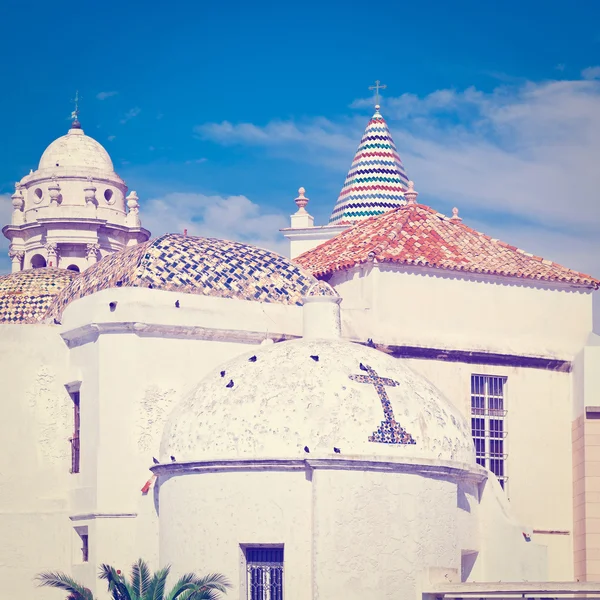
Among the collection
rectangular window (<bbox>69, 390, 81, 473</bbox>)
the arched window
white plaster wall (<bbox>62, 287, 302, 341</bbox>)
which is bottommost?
rectangular window (<bbox>69, 390, 81, 473</bbox>)

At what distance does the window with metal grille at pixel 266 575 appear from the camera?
22.0 m

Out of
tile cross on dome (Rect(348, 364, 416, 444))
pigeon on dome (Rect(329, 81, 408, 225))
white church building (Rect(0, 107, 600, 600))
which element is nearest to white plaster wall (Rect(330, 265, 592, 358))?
white church building (Rect(0, 107, 600, 600))

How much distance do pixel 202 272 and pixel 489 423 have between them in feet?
20.1

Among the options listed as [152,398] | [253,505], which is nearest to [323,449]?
[253,505]

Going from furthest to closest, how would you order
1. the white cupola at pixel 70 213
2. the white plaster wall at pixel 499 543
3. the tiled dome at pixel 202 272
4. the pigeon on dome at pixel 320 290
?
the white cupola at pixel 70 213
the tiled dome at pixel 202 272
the pigeon on dome at pixel 320 290
the white plaster wall at pixel 499 543

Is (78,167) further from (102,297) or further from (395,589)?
(395,589)

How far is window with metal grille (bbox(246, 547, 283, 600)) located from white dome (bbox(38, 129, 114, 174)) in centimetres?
1918

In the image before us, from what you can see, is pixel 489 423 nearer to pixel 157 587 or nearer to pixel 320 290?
pixel 320 290

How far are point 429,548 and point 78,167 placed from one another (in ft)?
64.3

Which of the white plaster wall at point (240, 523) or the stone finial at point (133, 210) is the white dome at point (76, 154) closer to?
the stone finial at point (133, 210)

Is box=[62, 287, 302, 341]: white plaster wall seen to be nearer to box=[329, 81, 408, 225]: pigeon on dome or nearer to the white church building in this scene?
the white church building

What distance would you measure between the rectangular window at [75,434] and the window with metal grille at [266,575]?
4.77m

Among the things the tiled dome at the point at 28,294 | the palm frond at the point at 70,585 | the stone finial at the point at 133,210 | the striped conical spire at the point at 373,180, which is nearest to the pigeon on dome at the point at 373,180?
the striped conical spire at the point at 373,180

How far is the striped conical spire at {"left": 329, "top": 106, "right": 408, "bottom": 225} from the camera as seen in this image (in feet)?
126
